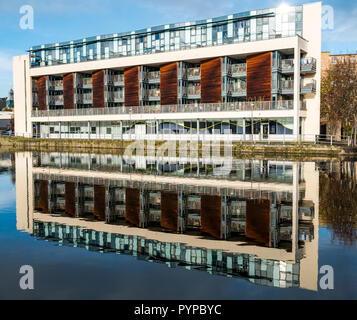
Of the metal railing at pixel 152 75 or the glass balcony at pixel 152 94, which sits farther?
the metal railing at pixel 152 75

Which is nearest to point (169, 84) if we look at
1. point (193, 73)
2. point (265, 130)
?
point (193, 73)

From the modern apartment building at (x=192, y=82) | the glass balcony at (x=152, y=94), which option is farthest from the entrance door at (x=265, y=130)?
the glass balcony at (x=152, y=94)

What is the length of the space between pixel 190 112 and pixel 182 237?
5042cm

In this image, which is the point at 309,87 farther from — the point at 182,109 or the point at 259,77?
the point at 182,109

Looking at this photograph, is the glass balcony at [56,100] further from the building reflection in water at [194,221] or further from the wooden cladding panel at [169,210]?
the wooden cladding panel at [169,210]

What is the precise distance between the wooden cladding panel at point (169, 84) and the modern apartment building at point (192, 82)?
0.16m

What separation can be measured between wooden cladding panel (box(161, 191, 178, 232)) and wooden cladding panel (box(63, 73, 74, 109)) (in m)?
61.8

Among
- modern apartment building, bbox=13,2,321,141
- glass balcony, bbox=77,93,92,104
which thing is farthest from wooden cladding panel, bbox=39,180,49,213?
glass balcony, bbox=77,93,92,104

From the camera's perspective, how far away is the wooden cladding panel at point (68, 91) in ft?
247

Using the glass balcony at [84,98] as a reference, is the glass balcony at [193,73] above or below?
above

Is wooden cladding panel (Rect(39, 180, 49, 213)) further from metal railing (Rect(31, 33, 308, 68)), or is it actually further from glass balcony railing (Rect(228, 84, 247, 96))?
metal railing (Rect(31, 33, 308, 68))

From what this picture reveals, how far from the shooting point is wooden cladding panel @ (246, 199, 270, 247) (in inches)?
420
